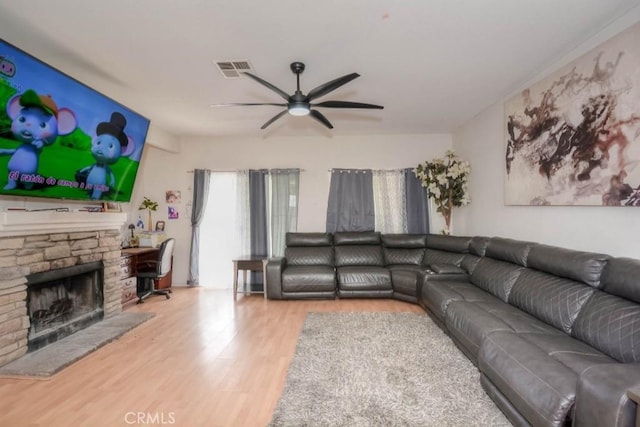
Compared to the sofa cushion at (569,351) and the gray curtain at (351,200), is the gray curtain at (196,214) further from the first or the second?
the sofa cushion at (569,351)

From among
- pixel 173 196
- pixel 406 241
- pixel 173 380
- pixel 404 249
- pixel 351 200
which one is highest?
pixel 173 196

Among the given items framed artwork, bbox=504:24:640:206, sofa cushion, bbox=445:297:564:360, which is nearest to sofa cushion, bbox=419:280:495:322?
sofa cushion, bbox=445:297:564:360

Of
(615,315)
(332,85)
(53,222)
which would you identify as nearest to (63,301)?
(53,222)

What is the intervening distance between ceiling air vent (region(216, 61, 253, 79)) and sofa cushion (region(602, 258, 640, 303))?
10.7ft

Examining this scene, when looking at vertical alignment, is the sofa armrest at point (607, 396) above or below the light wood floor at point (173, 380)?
above

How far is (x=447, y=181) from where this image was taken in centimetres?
455

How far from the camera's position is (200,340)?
2.94m

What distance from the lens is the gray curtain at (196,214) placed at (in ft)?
16.6

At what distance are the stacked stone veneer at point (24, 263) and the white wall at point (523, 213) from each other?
4985mm

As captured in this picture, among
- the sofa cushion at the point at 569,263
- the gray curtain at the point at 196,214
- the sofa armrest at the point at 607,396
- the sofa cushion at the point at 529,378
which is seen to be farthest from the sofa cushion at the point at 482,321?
the gray curtain at the point at 196,214

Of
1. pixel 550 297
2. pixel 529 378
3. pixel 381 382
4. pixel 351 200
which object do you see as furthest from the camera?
pixel 351 200

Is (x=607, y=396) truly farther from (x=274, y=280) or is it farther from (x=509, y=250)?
(x=274, y=280)

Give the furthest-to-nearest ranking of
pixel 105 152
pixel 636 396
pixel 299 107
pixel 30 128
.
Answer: pixel 105 152
pixel 299 107
pixel 30 128
pixel 636 396

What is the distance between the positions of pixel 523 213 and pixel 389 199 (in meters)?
2.20
